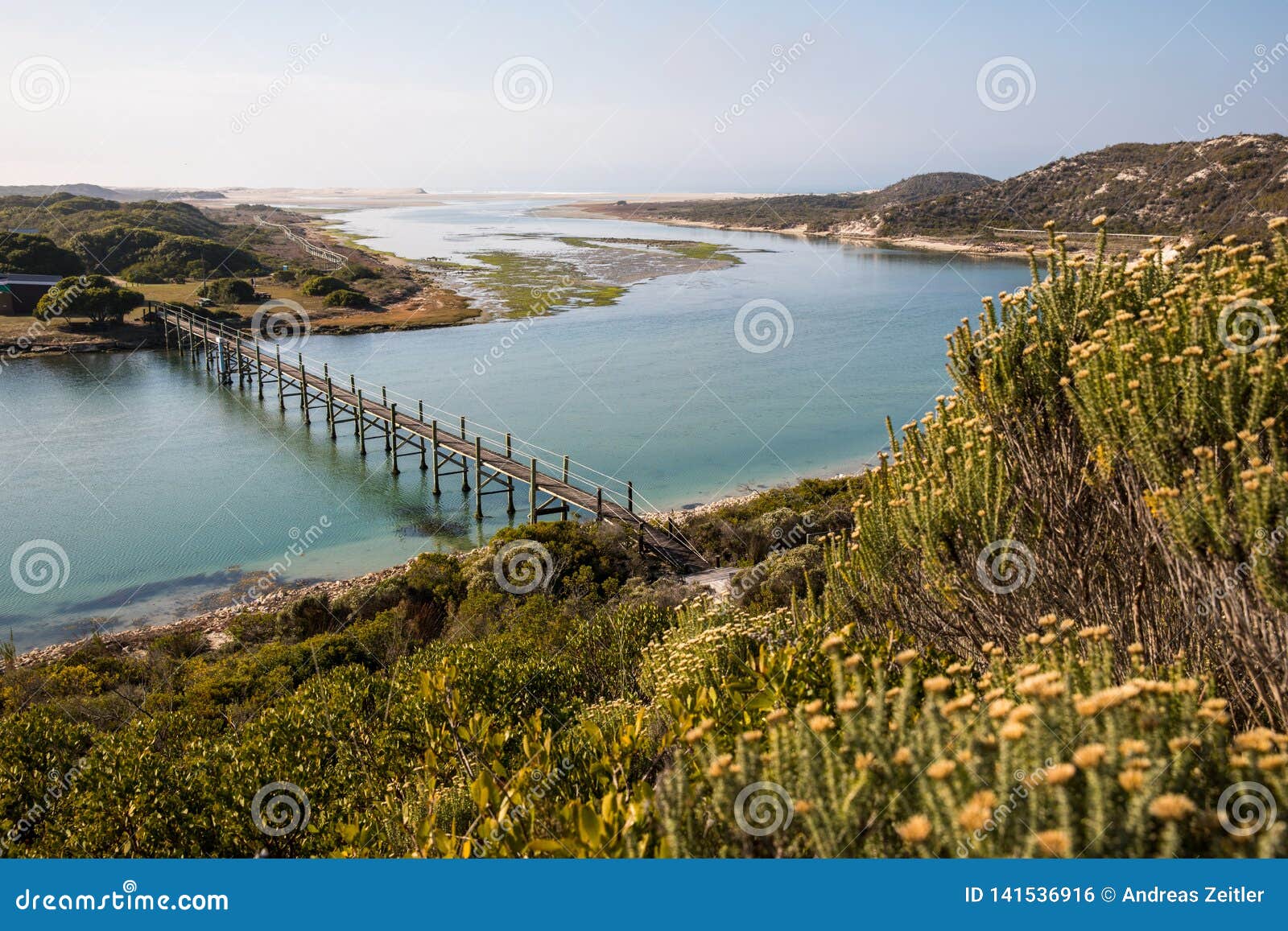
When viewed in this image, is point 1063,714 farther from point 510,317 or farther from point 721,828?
point 510,317

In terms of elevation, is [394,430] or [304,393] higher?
[304,393]

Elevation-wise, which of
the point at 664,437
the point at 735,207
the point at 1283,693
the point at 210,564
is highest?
the point at 735,207

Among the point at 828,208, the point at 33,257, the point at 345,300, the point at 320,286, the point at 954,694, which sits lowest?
the point at 954,694

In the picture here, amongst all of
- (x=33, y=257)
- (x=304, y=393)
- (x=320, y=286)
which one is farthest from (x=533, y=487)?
(x=33, y=257)

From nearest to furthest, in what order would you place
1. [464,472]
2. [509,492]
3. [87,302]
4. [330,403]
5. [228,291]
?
[509,492] < [464,472] < [330,403] < [87,302] < [228,291]

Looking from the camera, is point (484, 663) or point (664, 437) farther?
point (664, 437)

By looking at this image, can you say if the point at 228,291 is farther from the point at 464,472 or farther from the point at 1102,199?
the point at 1102,199

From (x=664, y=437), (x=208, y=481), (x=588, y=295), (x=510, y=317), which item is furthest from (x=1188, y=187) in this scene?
(x=208, y=481)
